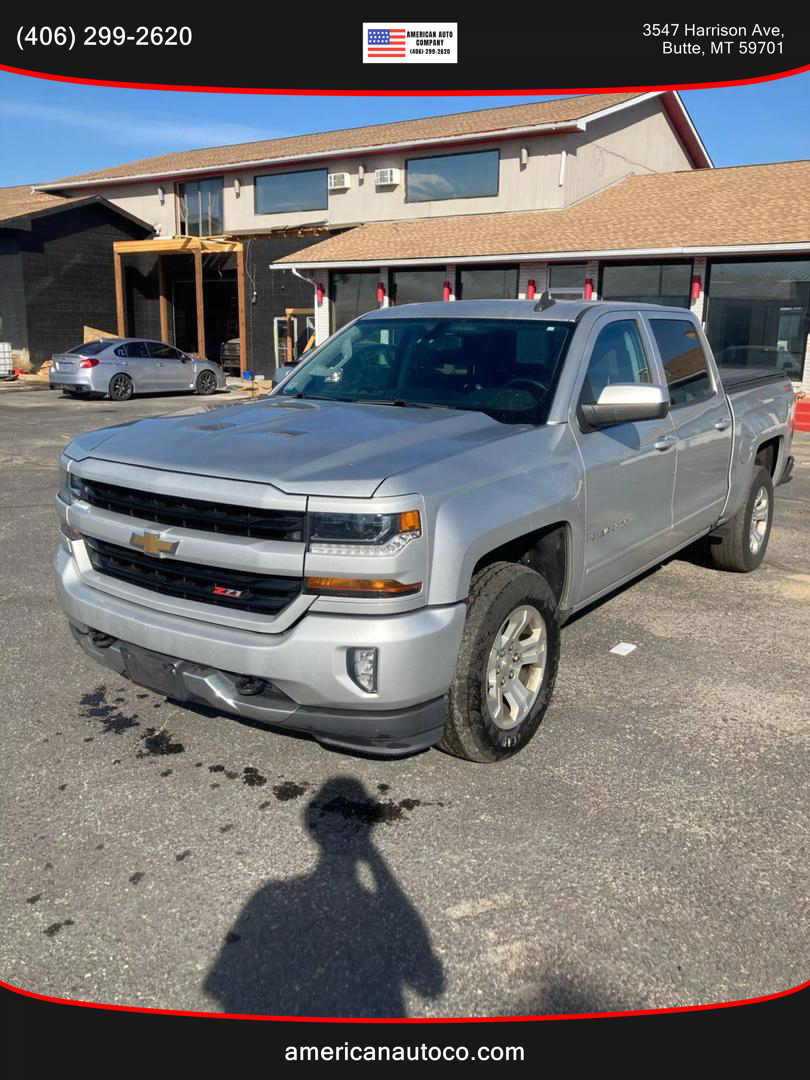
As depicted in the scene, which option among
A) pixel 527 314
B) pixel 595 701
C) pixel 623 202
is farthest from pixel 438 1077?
pixel 623 202

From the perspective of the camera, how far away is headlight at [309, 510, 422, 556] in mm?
2945

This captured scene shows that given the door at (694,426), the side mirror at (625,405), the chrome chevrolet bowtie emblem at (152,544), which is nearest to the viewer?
the chrome chevrolet bowtie emblem at (152,544)

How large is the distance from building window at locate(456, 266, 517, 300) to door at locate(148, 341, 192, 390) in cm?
739

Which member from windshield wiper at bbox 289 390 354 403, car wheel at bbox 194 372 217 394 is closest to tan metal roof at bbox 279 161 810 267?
car wheel at bbox 194 372 217 394

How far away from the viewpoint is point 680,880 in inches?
115

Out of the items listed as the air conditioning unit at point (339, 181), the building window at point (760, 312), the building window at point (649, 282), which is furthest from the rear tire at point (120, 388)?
the building window at point (760, 312)

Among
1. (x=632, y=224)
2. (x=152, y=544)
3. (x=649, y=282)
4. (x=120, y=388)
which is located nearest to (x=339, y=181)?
(x=632, y=224)

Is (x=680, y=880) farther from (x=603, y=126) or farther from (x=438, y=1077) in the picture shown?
(x=603, y=126)

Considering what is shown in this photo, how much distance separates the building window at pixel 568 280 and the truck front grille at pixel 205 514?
19.8 m

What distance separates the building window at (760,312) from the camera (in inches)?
767

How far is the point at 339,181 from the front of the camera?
27719 millimetres

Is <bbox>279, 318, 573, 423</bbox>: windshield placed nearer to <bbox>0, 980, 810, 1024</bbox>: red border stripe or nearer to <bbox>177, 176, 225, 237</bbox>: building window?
<bbox>0, 980, 810, 1024</bbox>: red border stripe

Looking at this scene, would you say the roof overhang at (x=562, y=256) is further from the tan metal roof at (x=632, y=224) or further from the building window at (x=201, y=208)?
the building window at (x=201, y=208)

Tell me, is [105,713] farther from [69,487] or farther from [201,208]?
[201,208]
